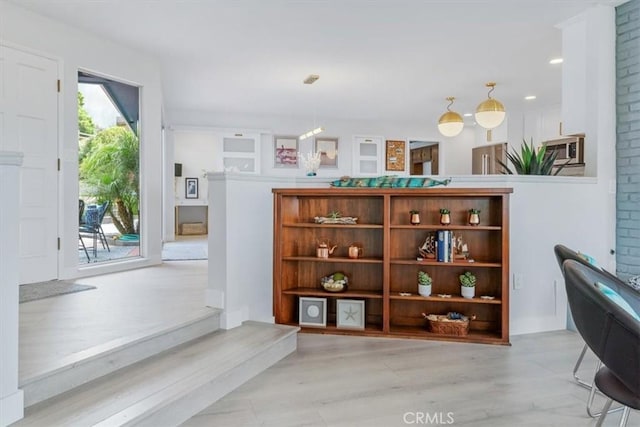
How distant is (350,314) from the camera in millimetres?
3504

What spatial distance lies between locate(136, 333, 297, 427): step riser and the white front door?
101 inches

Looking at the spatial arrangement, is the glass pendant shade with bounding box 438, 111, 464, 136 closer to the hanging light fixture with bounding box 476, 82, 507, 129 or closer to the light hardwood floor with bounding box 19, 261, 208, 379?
the hanging light fixture with bounding box 476, 82, 507, 129

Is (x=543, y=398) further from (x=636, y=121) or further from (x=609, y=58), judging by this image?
(x=609, y=58)

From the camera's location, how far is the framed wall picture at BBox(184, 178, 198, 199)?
33.1 ft

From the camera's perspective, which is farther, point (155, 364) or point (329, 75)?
point (329, 75)

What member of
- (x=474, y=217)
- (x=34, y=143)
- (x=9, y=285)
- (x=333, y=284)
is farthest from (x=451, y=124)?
(x=9, y=285)

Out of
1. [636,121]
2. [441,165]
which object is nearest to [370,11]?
[636,121]

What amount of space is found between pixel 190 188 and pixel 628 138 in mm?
8763

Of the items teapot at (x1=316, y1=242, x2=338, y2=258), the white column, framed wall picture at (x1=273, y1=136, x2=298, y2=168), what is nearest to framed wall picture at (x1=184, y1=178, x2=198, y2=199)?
framed wall picture at (x1=273, y1=136, x2=298, y2=168)

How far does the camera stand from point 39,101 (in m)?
3.84

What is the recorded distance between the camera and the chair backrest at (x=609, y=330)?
53.3 inches

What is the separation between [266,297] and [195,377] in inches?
51.2
